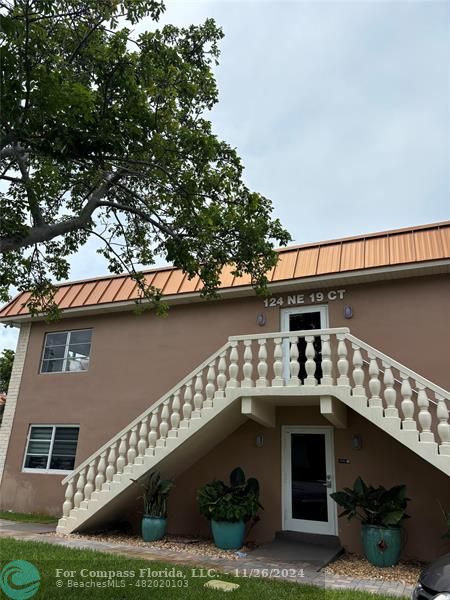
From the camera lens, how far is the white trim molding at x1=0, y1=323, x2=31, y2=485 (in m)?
11.4

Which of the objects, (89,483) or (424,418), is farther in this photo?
(89,483)

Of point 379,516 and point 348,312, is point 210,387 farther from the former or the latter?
point 379,516

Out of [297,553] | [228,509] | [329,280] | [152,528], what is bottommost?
[297,553]

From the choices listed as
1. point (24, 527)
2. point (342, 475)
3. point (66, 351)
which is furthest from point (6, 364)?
point (342, 475)

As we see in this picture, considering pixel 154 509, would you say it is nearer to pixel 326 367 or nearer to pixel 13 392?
pixel 326 367

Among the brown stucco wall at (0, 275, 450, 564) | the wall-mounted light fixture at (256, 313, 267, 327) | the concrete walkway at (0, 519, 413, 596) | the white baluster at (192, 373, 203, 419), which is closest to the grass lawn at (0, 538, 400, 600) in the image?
the concrete walkway at (0, 519, 413, 596)

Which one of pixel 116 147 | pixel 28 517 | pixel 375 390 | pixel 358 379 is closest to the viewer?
pixel 116 147

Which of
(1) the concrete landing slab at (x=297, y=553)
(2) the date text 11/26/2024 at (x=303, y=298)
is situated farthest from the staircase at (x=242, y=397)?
(1) the concrete landing slab at (x=297, y=553)

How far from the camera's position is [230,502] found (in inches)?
293

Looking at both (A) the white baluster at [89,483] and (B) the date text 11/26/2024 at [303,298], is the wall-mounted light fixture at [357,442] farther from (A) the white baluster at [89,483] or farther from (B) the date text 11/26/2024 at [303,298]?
(A) the white baluster at [89,483]

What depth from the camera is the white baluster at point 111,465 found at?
818 centimetres

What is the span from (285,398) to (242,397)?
788 millimetres

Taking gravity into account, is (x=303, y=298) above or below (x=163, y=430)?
above

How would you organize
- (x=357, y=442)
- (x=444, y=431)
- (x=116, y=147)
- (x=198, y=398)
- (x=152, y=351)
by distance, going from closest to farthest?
(x=116, y=147), (x=444, y=431), (x=357, y=442), (x=198, y=398), (x=152, y=351)
